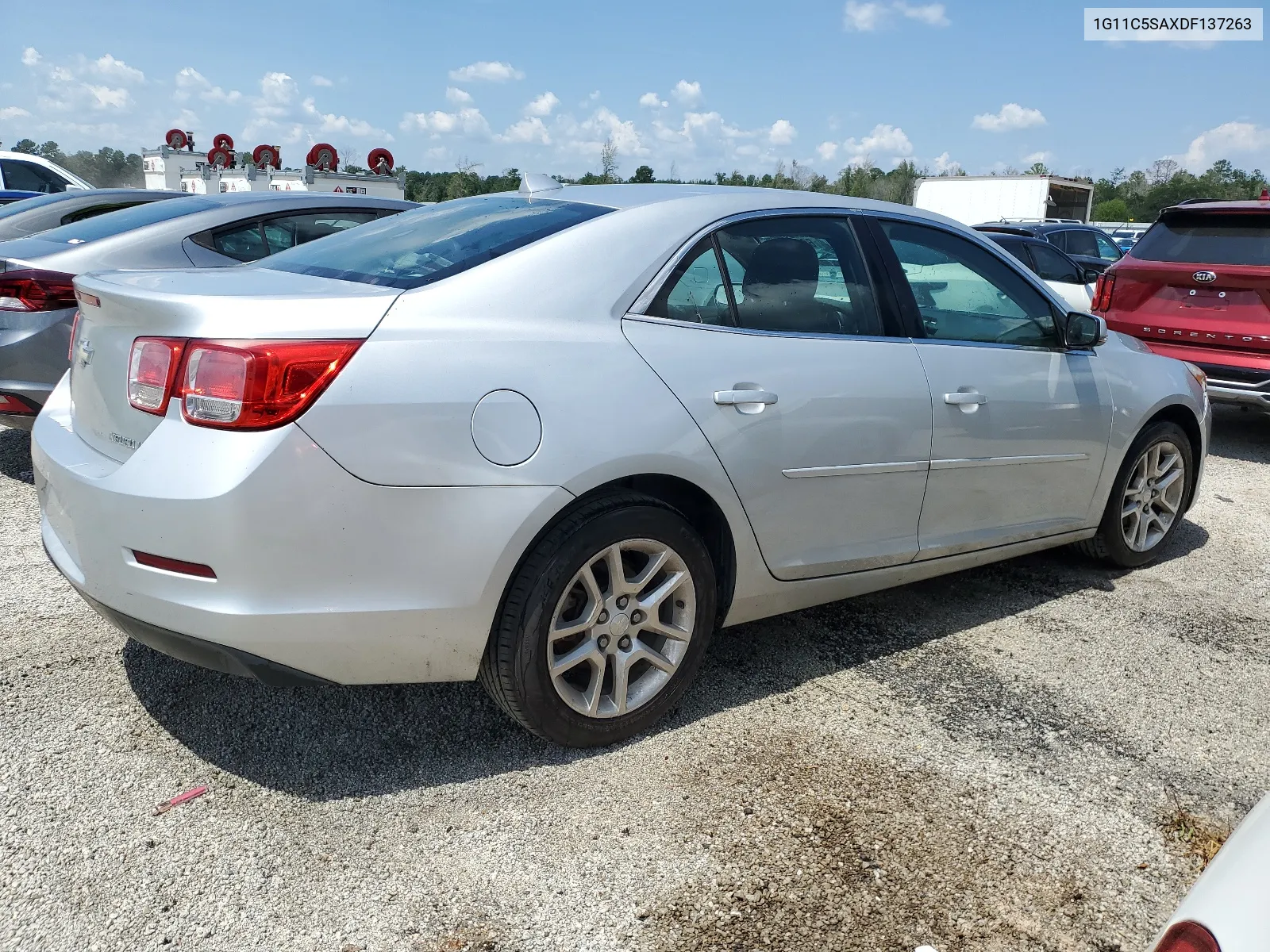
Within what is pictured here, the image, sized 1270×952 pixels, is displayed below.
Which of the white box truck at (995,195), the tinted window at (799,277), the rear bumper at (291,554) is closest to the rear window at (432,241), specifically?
the tinted window at (799,277)

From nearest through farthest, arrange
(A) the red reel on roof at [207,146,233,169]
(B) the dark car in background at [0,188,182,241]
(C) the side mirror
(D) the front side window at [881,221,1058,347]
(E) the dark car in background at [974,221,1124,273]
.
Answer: (D) the front side window at [881,221,1058,347] < (C) the side mirror < (B) the dark car in background at [0,188,182,241] < (E) the dark car in background at [974,221,1124,273] < (A) the red reel on roof at [207,146,233,169]

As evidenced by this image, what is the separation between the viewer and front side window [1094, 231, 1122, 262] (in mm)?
14625

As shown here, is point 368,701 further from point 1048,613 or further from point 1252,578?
point 1252,578

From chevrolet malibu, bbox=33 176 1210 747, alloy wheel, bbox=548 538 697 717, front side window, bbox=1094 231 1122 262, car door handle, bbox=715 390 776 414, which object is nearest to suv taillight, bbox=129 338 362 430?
chevrolet malibu, bbox=33 176 1210 747

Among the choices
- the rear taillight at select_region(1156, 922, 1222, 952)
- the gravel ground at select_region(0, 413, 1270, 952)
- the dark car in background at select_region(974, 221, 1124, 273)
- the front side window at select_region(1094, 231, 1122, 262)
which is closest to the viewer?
the rear taillight at select_region(1156, 922, 1222, 952)

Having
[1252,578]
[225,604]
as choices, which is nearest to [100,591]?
[225,604]

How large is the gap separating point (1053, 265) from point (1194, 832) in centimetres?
937

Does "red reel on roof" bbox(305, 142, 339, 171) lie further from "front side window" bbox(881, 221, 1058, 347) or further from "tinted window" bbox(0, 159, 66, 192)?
"front side window" bbox(881, 221, 1058, 347)

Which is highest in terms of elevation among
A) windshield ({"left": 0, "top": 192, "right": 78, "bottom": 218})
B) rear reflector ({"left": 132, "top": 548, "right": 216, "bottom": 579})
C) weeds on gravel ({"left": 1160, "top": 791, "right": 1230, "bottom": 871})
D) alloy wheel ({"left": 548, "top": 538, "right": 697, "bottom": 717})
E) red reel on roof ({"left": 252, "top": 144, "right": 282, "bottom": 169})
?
red reel on roof ({"left": 252, "top": 144, "right": 282, "bottom": 169})

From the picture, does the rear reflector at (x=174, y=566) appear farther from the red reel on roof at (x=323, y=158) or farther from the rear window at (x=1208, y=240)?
the red reel on roof at (x=323, y=158)

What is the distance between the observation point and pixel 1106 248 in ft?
48.5

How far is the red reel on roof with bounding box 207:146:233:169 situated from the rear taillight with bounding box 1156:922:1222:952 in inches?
910

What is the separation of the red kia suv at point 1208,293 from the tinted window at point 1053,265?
136 inches

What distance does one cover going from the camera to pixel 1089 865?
2.45 metres
